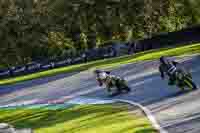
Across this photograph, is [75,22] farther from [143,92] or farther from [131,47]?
[143,92]

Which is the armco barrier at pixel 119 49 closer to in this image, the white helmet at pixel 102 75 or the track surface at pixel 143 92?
the track surface at pixel 143 92

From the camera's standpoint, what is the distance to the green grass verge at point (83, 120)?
15.3 m

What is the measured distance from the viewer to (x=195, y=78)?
2198 cm

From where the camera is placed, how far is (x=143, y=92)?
21.8m

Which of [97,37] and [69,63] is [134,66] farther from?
[97,37]

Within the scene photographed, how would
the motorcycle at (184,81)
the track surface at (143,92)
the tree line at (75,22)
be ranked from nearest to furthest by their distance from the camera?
the track surface at (143,92) < the motorcycle at (184,81) < the tree line at (75,22)

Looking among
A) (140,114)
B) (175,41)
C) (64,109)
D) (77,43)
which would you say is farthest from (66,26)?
(140,114)

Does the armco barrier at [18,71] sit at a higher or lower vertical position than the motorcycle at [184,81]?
lower

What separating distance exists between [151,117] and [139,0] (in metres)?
47.8

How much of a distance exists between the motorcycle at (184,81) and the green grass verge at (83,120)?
2.43 meters

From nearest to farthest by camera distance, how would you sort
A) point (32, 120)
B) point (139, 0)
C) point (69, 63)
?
point (32, 120)
point (69, 63)
point (139, 0)

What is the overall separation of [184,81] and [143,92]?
10.1 ft

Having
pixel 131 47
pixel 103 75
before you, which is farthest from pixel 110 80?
pixel 131 47

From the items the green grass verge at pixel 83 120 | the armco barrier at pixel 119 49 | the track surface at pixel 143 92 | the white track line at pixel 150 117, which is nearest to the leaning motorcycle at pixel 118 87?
the track surface at pixel 143 92
